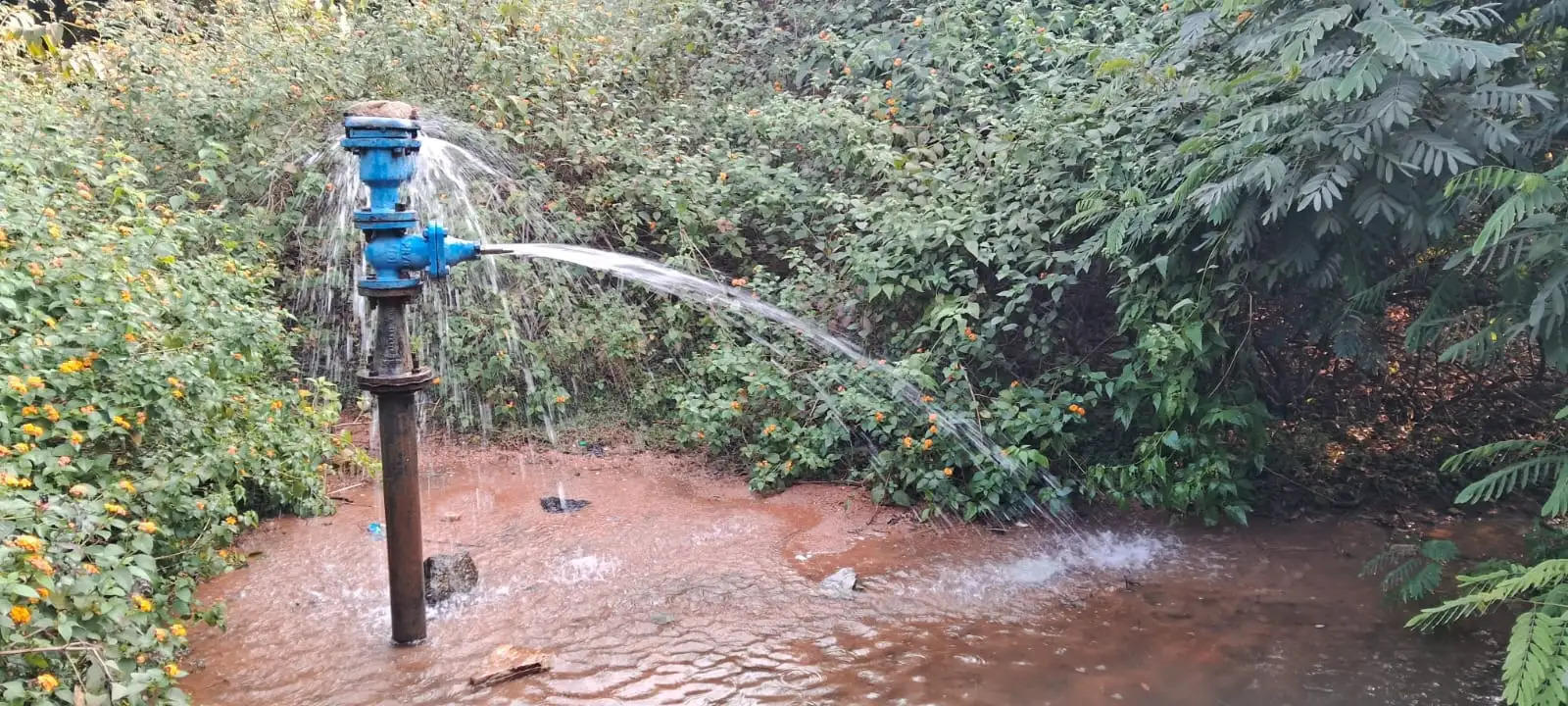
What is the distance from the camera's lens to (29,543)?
2.23 metres

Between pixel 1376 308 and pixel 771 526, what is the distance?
9.26ft

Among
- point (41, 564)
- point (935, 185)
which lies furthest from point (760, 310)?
point (41, 564)

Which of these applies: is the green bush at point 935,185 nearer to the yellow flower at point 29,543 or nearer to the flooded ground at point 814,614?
the flooded ground at point 814,614

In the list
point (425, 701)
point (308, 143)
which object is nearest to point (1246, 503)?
point (425, 701)

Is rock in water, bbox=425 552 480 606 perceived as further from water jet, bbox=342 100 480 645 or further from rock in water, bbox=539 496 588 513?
rock in water, bbox=539 496 588 513

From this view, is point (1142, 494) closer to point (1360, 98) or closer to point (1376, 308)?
point (1376, 308)

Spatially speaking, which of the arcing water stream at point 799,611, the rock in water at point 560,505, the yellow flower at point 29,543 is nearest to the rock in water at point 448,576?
the arcing water stream at point 799,611

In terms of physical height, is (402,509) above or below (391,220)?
below

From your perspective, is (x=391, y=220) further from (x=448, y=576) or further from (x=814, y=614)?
(x=814, y=614)

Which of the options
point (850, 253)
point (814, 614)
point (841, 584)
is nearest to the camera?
point (814, 614)

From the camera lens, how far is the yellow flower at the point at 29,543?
7.29 ft

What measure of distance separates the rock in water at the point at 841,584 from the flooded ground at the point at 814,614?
6 cm

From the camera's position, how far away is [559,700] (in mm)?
3062

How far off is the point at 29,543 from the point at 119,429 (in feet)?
3.77
